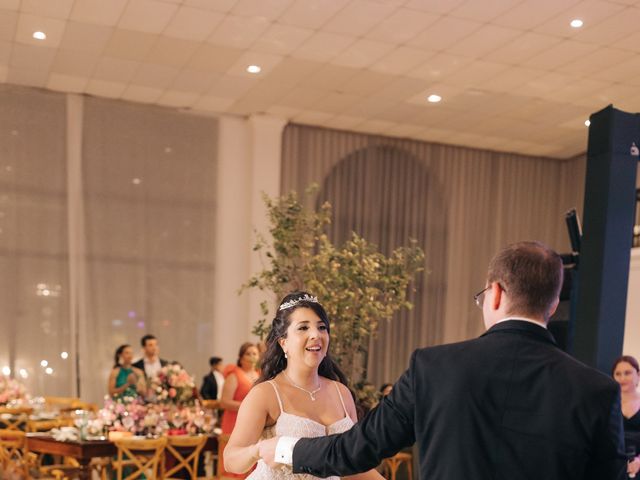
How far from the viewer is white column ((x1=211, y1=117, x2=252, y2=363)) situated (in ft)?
40.9

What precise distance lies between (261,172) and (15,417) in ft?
16.3

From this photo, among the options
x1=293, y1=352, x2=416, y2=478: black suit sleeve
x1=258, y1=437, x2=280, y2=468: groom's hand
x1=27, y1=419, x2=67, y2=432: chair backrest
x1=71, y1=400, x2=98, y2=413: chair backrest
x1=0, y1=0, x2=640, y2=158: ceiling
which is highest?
x1=0, y1=0, x2=640, y2=158: ceiling

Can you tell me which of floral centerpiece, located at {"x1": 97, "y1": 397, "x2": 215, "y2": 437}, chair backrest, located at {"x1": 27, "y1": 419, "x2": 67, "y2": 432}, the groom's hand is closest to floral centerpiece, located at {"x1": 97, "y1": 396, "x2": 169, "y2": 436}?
floral centerpiece, located at {"x1": 97, "y1": 397, "x2": 215, "y2": 437}

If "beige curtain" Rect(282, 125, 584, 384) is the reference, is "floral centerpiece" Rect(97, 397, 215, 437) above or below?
below

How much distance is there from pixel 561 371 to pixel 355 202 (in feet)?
36.3

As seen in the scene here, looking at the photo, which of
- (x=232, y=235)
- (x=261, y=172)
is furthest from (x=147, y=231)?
(x=261, y=172)

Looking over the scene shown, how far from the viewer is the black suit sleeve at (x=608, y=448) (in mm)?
2186

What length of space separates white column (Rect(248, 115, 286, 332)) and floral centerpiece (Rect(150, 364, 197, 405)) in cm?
440

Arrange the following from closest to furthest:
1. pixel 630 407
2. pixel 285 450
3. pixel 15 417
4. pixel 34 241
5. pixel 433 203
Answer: pixel 285 450 < pixel 630 407 < pixel 15 417 < pixel 34 241 < pixel 433 203

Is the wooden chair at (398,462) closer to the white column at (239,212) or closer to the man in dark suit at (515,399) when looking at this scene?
the white column at (239,212)

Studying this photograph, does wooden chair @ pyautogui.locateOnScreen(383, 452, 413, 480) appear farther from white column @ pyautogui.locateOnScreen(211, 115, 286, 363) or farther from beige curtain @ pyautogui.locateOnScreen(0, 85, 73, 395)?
beige curtain @ pyautogui.locateOnScreen(0, 85, 73, 395)

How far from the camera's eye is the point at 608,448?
7.18ft

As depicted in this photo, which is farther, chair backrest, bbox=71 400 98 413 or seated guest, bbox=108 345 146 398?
chair backrest, bbox=71 400 98 413

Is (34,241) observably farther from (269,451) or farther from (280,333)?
(269,451)
